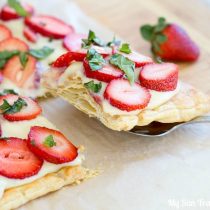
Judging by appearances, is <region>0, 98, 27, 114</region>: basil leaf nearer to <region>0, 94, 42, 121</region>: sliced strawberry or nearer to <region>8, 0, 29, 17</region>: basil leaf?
<region>0, 94, 42, 121</region>: sliced strawberry

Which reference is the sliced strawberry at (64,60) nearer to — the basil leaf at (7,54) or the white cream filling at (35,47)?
the white cream filling at (35,47)

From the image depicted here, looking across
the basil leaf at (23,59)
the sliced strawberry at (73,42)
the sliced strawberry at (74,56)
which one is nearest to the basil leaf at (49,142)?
the sliced strawberry at (74,56)

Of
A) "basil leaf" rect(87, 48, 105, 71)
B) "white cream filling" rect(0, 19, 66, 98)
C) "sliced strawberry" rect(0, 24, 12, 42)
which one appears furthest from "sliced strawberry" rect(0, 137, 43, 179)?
"sliced strawberry" rect(0, 24, 12, 42)

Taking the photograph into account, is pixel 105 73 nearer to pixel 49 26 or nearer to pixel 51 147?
pixel 51 147

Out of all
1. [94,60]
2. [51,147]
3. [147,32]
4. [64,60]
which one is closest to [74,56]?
[64,60]

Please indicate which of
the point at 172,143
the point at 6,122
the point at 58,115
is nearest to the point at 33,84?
Answer: the point at 58,115

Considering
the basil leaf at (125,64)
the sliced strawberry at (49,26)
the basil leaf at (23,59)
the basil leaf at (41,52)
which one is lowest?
the basil leaf at (23,59)
